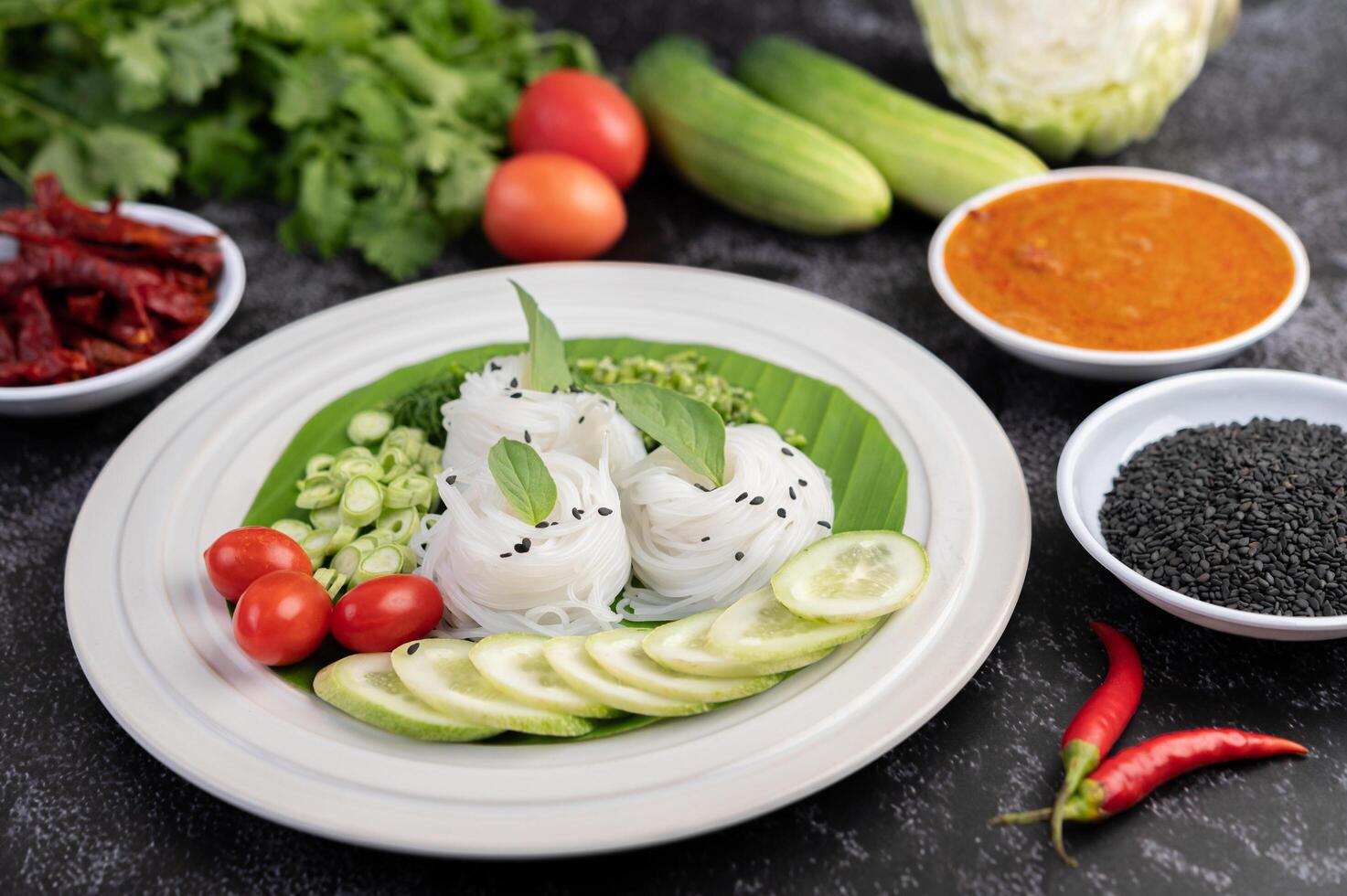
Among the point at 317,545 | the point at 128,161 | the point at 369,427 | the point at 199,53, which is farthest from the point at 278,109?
the point at 317,545

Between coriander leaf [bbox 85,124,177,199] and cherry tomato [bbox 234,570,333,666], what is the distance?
240cm

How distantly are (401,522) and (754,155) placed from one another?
2.11 m

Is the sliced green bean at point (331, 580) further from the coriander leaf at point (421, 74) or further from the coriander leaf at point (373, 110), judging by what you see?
the coriander leaf at point (421, 74)

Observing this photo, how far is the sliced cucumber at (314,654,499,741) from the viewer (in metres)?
2.22

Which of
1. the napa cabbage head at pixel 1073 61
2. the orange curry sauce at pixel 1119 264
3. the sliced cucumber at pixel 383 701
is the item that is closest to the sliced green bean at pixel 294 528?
the sliced cucumber at pixel 383 701

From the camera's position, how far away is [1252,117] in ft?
16.3

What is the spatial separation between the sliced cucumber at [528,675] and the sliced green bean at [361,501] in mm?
637

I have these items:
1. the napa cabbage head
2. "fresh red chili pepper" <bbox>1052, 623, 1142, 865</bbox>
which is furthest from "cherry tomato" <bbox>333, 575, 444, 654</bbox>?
the napa cabbage head

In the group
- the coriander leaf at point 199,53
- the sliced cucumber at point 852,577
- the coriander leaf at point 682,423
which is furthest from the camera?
the coriander leaf at point 199,53

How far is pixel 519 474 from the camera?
8.47ft

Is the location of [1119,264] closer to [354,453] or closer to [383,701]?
[354,453]

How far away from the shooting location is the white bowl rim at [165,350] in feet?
10.5

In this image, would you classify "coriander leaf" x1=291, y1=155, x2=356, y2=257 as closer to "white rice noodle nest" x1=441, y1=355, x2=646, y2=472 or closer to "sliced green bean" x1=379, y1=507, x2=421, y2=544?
"white rice noodle nest" x1=441, y1=355, x2=646, y2=472

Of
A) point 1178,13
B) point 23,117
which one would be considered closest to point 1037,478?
point 1178,13
